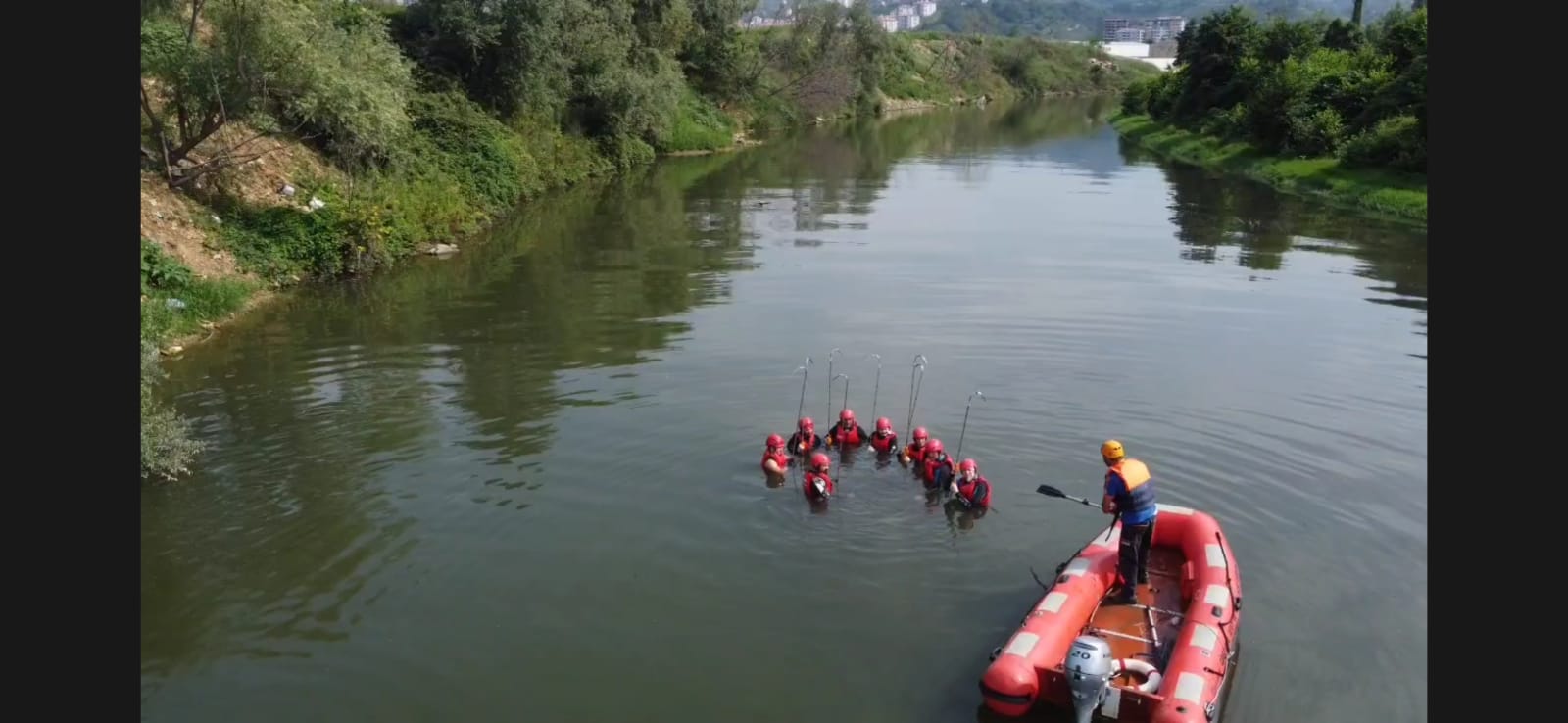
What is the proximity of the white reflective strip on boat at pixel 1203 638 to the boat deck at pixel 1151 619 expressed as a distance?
0.53m

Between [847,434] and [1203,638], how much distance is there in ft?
23.1

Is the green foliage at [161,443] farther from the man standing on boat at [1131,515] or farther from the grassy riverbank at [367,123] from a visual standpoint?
the man standing on boat at [1131,515]

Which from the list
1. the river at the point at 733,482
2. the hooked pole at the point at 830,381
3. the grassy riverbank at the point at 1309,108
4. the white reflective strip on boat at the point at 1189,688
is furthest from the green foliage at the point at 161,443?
the grassy riverbank at the point at 1309,108

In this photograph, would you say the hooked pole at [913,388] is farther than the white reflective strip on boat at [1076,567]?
Yes

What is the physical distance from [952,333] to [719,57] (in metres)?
46.1

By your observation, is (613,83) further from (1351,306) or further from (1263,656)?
(1263,656)

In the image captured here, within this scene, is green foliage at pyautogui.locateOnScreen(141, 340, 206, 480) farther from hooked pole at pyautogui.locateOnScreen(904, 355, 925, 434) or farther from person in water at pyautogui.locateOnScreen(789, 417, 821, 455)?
hooked pole at pyautogui.locateOnScreen(904, 355, 925, 434)

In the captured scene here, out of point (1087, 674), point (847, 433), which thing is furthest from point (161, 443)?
point (1087, 674)

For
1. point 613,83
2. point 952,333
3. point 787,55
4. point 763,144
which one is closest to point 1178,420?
point 952,333

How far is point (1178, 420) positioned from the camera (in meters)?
17.4

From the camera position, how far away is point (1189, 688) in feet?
31.7

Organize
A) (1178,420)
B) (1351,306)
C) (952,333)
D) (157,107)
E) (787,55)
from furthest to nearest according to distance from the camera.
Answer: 1. (787,55)
2. (157,107)
3. (1351,306)
4. (952,333)
5. (1178,420)

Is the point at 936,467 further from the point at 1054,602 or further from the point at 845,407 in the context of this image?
the point at 1054,602

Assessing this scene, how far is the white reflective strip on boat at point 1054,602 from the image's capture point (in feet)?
36.1
